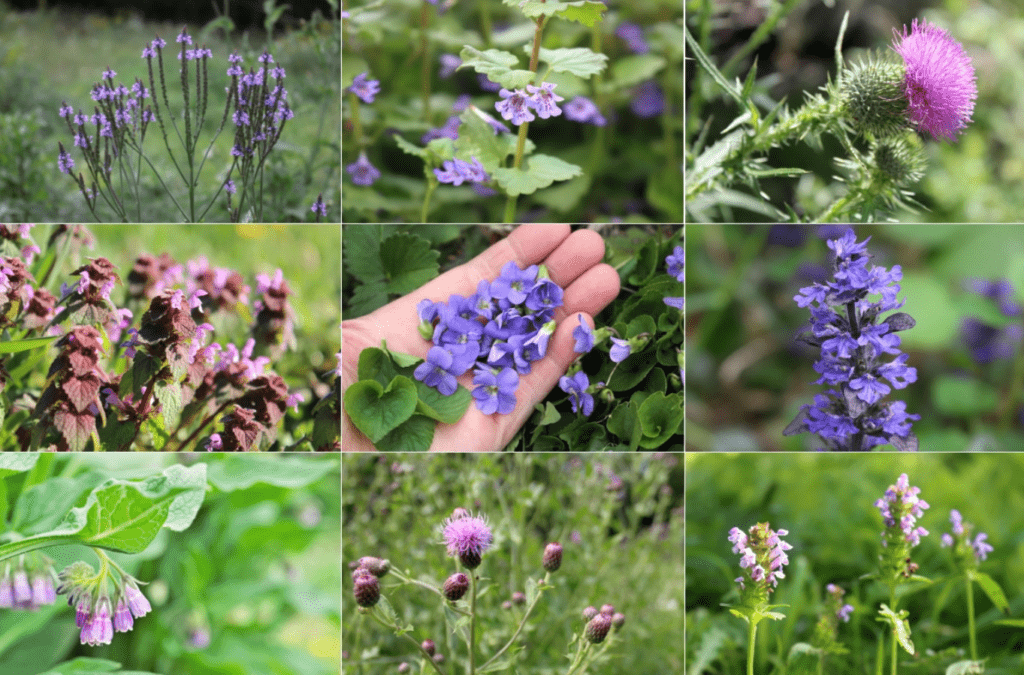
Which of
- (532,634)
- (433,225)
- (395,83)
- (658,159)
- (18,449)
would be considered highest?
(395,83)

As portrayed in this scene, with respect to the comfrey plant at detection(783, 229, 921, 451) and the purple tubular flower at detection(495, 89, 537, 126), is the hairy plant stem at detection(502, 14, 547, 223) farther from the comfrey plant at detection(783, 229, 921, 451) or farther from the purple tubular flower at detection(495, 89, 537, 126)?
the comfrey plant at detection(783, 229, 921, 451)

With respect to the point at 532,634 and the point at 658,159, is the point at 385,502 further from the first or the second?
the point at 658,159

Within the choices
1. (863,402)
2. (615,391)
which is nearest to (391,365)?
(615,391)

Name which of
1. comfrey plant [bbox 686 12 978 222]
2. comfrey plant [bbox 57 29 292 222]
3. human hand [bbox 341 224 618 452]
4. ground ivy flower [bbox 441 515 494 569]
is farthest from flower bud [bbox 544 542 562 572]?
comfrey plant [bbox 57 29 292 222]

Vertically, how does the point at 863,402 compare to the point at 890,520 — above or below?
above

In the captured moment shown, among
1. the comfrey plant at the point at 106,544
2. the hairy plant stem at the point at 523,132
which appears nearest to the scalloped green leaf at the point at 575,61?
the hairy plant stem at the point at 523,132

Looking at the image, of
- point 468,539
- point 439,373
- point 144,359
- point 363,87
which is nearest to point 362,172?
point 363,87
